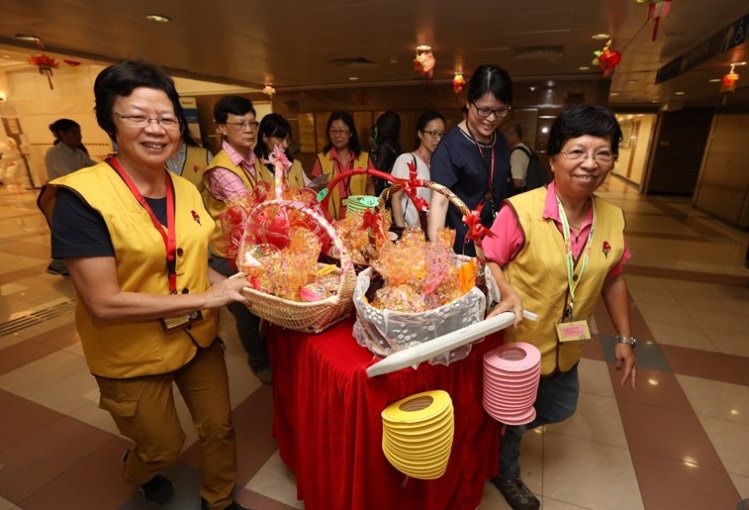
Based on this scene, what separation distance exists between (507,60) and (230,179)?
6.08 m

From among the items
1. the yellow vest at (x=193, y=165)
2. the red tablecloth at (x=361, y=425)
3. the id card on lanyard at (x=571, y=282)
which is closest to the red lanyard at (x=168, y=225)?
the red tablecloth at (x=361, y=425)

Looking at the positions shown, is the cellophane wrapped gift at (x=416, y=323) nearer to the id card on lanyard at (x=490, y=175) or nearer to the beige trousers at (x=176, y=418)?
the beige trousers at (x=176, y=418)

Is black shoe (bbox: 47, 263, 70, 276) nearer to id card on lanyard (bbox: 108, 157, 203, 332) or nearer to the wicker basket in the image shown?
id card on lanyard (bbox: 108, 157, 203, 332)

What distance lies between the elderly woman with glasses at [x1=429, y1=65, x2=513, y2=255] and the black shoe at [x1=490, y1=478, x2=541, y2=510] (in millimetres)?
1118

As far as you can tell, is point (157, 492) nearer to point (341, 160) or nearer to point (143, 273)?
point (143, 273)

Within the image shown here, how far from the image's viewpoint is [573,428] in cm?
223

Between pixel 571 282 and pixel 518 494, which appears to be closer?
pixel 571 282

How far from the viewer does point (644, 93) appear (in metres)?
9.29

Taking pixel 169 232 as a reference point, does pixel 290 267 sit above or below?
below

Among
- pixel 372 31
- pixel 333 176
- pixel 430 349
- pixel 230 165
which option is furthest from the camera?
pixel 372 31

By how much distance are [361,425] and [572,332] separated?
0.85 meters

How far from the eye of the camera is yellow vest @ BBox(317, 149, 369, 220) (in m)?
3.40

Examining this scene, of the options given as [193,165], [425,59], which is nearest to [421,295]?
[193,165]

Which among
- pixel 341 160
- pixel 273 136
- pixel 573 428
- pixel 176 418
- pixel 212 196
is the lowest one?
pixel 573 428
